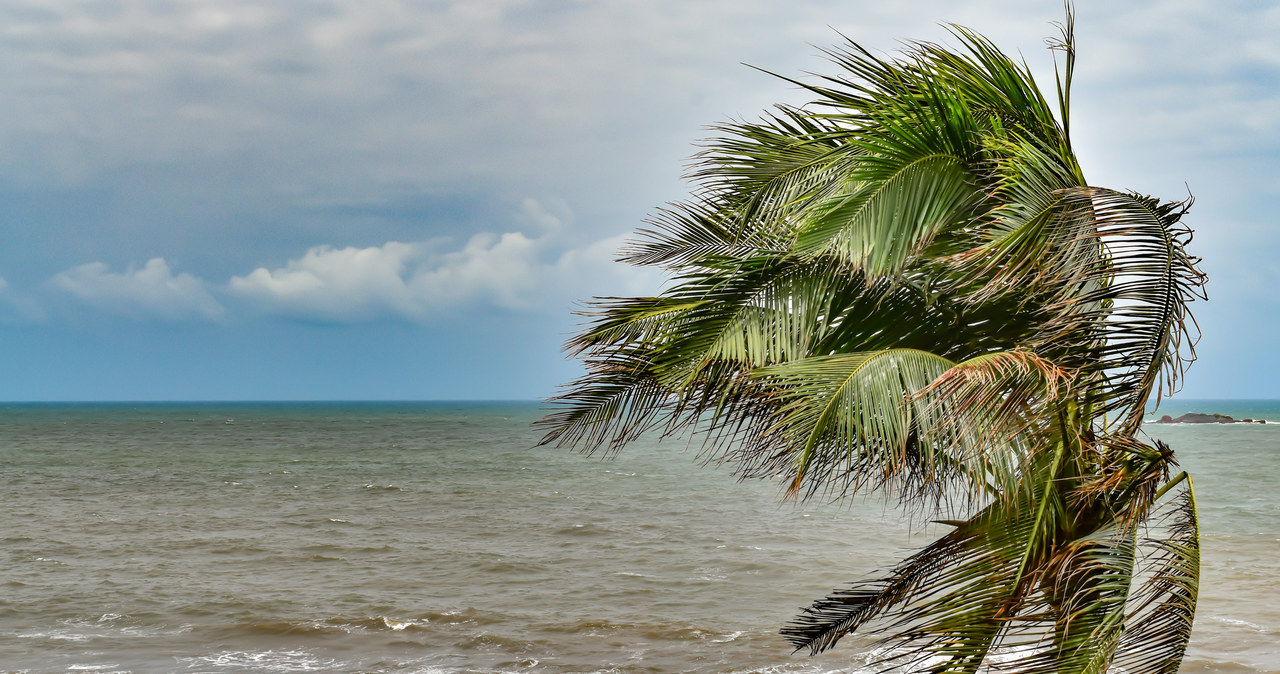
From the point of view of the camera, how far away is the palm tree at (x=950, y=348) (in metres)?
3.58

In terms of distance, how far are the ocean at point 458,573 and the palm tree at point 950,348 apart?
582 centimetres

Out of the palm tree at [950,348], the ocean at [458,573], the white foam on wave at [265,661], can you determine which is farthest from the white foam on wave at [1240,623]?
the white foam on wave at [265,661]

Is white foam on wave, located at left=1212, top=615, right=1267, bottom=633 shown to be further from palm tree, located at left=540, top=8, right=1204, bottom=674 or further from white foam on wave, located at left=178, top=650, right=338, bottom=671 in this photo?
white foam on wave, located at left=178, top=650, right=338, bottom=671

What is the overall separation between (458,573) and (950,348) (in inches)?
488

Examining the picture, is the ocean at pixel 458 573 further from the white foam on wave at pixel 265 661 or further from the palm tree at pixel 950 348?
the palm tree at pixel 950 348

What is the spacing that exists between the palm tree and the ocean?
5.82 metres

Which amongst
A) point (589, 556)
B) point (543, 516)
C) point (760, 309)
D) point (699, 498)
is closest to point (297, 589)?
point (589, 556)

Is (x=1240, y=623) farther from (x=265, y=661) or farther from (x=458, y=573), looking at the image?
(x=265, y=661)

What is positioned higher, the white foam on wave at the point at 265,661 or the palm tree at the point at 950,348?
the palm tree at the point at 950,348

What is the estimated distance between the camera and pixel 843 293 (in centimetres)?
453

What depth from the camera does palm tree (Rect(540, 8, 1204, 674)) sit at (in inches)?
141

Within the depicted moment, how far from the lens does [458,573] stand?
15.1 m

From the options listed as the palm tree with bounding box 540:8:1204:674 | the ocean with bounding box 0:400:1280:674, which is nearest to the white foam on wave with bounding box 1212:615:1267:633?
the ocean with bounding box 0:400:1280:674

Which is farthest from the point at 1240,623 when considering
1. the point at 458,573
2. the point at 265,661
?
the point at 265,661
